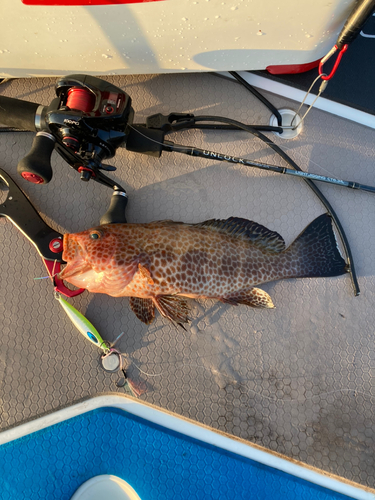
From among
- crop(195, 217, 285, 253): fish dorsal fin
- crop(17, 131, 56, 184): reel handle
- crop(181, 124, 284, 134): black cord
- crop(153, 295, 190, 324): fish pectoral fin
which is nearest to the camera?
crop(17, 131, 56, 184): reel handle

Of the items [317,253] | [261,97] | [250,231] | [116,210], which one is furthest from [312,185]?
[116,210]

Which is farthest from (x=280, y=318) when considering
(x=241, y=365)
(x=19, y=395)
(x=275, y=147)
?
(x=19, y=395)

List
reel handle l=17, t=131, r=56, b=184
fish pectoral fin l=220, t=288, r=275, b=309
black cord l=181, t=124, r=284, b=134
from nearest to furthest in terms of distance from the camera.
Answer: reel handle l=17, t=131, r=56, b=184 < fish pectoral fin l=220, t=288, r=275, b=309 < black cord l=181, t=124, r=284, b=134

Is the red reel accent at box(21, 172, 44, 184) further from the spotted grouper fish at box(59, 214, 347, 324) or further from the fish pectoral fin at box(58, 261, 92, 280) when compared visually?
the fish pectoral fin at box(58, 261, 92, 280)

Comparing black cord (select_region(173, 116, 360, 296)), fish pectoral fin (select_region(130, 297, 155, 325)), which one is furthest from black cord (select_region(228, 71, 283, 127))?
fish pectoral fin (select_region(130, 297, 155, 325))

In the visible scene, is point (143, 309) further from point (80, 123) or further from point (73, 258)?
point (80, 123)

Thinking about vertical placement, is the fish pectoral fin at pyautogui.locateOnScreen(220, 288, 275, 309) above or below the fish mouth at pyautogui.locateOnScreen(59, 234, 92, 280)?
below

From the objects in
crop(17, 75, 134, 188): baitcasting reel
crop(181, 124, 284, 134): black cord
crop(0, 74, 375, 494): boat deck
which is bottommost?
crop(0, 74, 375, 494): boat deck
